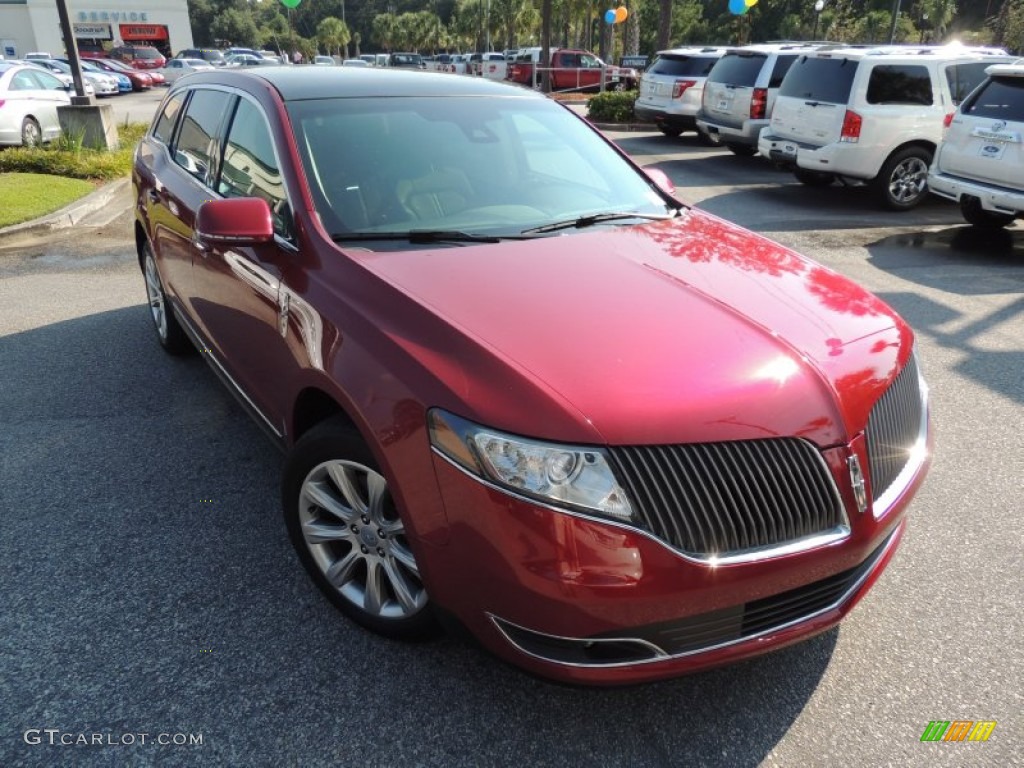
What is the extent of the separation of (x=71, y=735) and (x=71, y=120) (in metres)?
12.8

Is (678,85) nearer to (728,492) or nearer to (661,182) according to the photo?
(661,182)

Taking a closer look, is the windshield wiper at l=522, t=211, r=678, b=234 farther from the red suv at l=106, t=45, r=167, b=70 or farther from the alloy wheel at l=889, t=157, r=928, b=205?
the red suv at l=106, t=45, r=167, b=70

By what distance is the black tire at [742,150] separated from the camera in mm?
14004

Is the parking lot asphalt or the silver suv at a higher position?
the silver suv

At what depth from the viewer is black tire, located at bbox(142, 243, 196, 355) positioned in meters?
4.86

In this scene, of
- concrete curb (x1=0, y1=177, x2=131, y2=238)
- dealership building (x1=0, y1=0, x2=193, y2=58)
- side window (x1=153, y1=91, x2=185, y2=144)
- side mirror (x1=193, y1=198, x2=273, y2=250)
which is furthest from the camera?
dealership building (x1=0, y1=0, x2=193, y2=58)

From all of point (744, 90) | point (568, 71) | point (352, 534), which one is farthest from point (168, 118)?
point (568, 71)

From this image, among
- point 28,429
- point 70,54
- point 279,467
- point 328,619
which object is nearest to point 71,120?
point 70,54

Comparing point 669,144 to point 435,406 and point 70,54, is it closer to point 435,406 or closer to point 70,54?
point 70,54

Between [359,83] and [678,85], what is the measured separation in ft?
43.2

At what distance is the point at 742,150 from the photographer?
1451 cm

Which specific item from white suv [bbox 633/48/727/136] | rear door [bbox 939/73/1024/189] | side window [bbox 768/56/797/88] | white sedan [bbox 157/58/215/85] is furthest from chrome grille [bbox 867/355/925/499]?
white sedan [bbox 157/58/215/85]

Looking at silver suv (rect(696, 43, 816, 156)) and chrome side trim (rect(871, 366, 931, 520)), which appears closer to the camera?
chrome side trim (rect(871, 366, 931, 520))

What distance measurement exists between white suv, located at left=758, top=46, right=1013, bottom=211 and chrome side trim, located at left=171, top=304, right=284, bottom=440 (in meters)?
8.52
